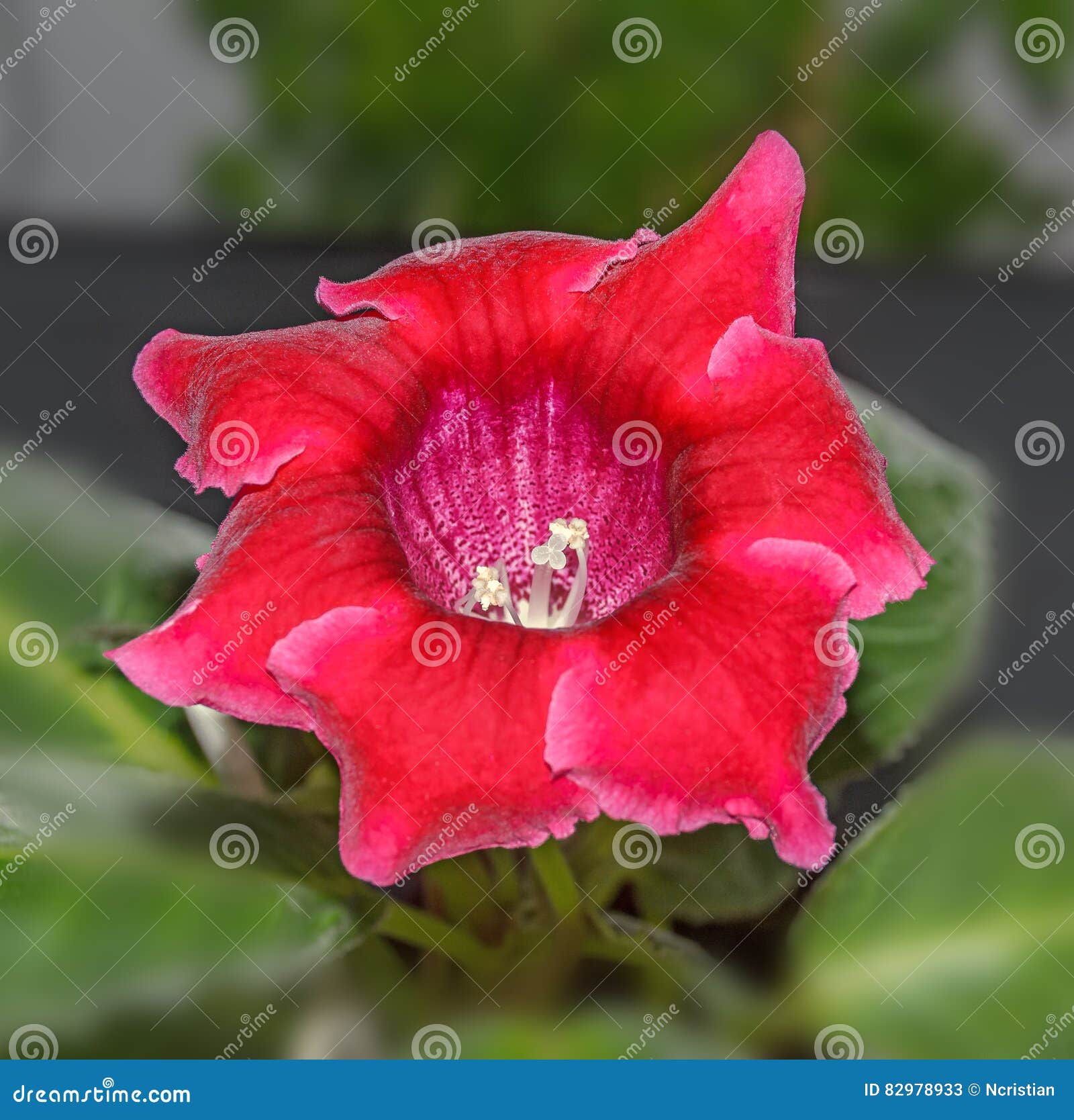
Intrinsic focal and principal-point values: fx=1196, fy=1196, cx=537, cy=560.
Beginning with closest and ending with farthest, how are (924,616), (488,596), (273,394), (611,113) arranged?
(273,394), (488,596), (924,616), (611,113)

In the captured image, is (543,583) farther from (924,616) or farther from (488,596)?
(924,616)

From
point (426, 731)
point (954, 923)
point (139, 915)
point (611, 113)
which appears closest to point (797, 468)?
point (426, 731)

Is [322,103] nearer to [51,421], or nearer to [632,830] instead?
[51,421]

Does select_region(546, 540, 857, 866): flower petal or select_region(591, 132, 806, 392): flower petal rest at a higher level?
select_region(591, 132, 806, 392): flower petal

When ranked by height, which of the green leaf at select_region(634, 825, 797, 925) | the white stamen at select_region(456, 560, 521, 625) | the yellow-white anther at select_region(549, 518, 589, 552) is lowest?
the green leaf at select_region(634, 825, 797, 925)

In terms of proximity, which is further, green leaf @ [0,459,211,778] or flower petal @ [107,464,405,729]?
green leaf @ [0,459,211,778]

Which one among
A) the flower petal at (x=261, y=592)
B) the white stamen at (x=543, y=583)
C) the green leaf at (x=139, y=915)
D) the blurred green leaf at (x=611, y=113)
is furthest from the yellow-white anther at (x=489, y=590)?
the blurred green leaf at (x=611, y=113)


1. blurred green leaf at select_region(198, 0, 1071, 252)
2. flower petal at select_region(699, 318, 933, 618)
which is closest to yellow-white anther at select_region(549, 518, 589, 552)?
flower petal at select_region(699, 318, 933, 618)

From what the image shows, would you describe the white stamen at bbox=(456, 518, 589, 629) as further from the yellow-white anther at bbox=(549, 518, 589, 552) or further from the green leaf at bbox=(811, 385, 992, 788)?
the green leaf at bbox=(811, 385, 992, 788)
